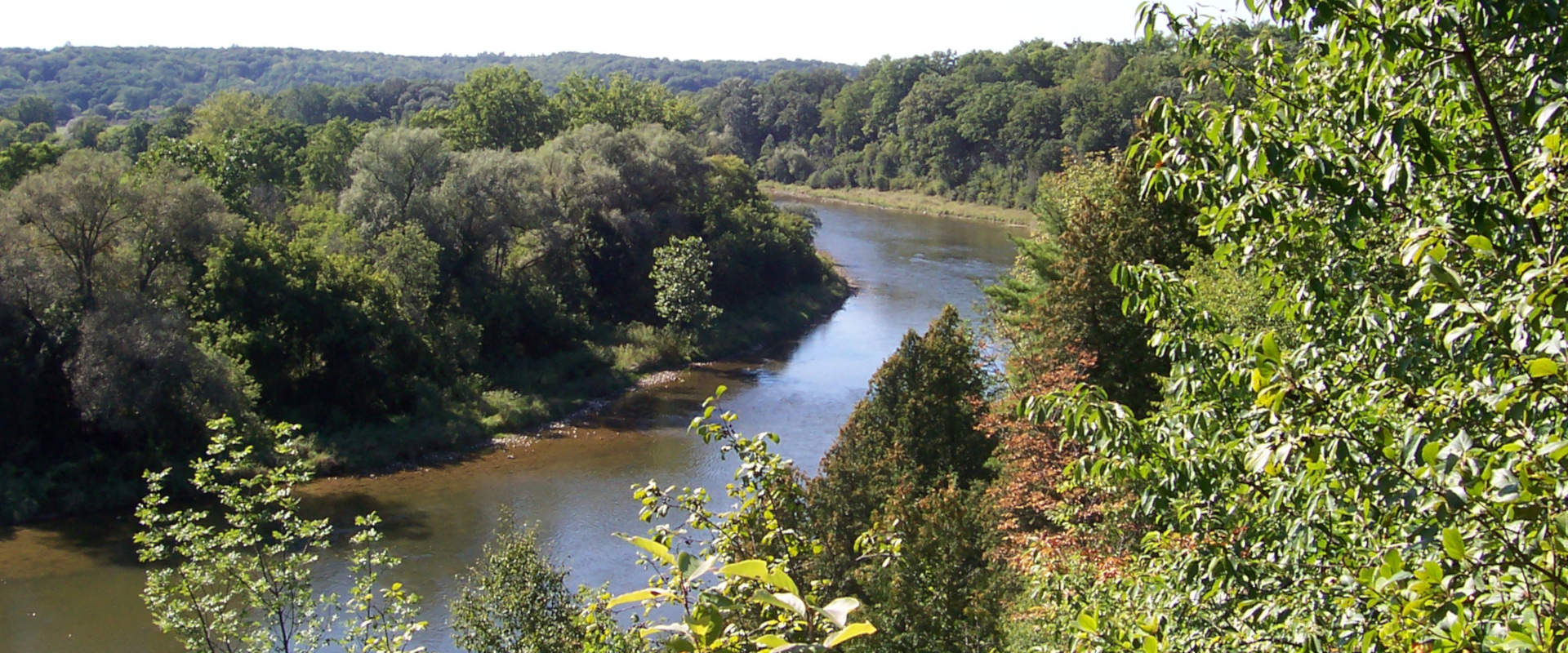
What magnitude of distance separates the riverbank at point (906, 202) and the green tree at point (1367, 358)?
58.7m

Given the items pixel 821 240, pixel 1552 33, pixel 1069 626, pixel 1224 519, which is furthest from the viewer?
pixel 821 240

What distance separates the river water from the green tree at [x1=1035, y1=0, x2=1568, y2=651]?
44.2 ft

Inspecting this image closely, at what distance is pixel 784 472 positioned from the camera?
214 inches

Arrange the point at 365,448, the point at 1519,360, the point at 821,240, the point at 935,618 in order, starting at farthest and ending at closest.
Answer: the point at 821,240
the point at 365,448
the point at 935,618
the point at 1519,360

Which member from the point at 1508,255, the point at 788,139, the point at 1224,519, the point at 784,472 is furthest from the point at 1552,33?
the point at 788,139

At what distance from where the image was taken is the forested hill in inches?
4500

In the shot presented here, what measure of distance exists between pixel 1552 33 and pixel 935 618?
8665mm

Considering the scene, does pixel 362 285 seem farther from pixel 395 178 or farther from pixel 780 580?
pixel 780 580

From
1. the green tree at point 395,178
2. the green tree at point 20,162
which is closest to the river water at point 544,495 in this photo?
the green tree at point 395,178

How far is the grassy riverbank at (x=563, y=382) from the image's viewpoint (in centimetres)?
2581

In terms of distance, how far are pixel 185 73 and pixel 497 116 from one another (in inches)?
4588

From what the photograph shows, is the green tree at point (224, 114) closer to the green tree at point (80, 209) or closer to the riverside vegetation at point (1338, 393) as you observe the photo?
the green tree at point (80, 209)

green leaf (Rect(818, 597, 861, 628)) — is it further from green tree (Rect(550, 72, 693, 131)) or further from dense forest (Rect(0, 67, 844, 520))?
green tree (Rect(550, 72, 693, 131))

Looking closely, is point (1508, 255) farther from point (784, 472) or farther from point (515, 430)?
point (515, 430)
